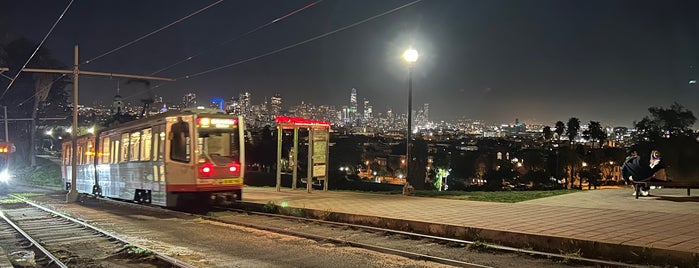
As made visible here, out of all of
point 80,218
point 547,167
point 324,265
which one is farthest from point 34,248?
point 547,167

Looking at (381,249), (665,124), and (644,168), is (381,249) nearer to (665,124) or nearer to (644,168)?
(644,168)

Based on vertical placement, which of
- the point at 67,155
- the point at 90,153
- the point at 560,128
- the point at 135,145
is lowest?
the point at 67,155

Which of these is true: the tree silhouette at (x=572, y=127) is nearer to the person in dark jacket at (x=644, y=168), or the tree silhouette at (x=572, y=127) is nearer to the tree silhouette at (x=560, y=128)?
the tree silhouette at (x=560, y=128)

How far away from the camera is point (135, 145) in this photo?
65.0ft

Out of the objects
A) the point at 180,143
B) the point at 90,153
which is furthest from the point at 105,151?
the point at 180,143

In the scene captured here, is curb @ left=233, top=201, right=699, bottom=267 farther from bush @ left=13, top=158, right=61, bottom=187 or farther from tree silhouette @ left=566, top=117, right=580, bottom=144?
tree silhouette @ left=566, top=117, right=580, bottom=144

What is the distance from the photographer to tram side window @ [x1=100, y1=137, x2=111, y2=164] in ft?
76.7

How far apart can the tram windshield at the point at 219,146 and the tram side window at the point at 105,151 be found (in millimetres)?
8004

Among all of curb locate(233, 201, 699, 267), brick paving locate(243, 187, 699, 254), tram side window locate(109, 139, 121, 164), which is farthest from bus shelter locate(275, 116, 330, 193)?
curb locate(233, 201, 699, 267)

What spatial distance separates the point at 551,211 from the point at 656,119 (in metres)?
61.3

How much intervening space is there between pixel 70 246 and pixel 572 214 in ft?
35.7

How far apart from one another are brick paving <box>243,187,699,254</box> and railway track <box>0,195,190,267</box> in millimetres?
5544

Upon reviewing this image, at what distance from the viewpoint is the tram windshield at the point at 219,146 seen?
17.2m

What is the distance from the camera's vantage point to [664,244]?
865 centimetres
